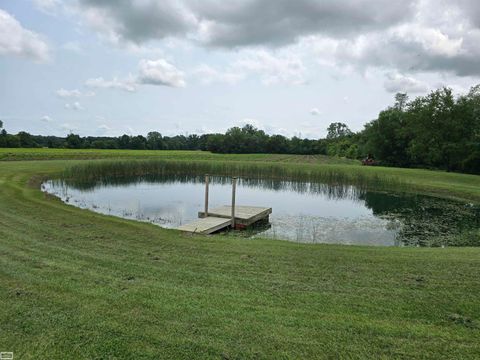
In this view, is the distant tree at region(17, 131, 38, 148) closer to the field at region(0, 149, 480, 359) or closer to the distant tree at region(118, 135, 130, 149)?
the distant tree at region(118, 135, 130, 149)

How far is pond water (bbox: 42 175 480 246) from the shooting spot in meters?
10.5

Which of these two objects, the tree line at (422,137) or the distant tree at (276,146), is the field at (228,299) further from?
the distant tree at (276,146)

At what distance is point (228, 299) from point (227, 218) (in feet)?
24.3

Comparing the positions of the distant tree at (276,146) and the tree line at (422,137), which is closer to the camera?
the tree line at (422,137)

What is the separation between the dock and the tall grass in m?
12.1

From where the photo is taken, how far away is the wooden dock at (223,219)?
9602mm

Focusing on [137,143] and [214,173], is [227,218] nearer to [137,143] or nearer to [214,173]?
[214,173]

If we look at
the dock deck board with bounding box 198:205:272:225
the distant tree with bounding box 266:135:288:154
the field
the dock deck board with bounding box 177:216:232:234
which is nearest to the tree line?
the distant tree with bounding box 266:135:288:154

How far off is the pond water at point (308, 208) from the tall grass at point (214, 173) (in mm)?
1813

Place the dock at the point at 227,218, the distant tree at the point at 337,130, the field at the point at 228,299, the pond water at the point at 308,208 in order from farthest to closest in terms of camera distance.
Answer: the distant tree at the point at 337,130
the pond water at the point at 308,208
the dock at the point at 227,218
the field at the point at 228,299

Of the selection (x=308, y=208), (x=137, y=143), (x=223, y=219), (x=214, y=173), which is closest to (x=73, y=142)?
(x=137, y=143)

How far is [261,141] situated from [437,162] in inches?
1766

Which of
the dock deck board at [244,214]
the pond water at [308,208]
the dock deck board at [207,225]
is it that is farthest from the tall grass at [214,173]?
the dock deck board at [207,225]

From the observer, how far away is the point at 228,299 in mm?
4125
